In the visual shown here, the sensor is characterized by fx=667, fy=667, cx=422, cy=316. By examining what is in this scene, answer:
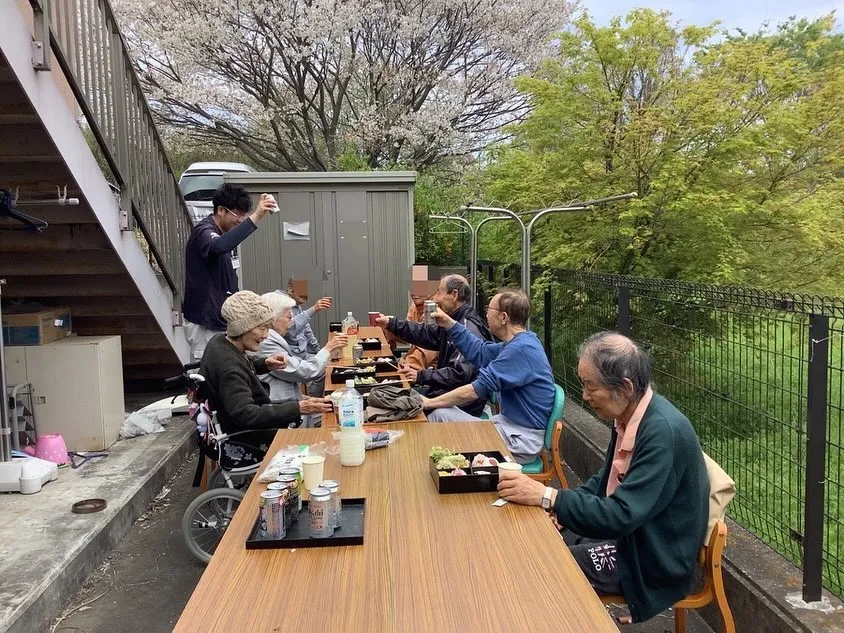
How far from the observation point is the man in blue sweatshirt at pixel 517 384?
11.4 feet

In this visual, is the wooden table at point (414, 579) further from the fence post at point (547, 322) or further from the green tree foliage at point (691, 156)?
the green tree foliage at point (691, 156)

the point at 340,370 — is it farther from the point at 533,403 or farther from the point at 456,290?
the point at 533,403

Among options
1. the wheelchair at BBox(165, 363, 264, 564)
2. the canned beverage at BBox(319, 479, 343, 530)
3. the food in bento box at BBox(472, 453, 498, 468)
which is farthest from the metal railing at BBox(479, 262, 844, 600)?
the wheelchair at BBox(165, 363, 264, 564)

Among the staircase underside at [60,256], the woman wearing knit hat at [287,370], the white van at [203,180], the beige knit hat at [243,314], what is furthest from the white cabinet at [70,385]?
the white van at [203,180]

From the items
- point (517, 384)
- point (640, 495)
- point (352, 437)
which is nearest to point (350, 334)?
point (517, 384)

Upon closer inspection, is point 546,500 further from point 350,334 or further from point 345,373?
point 350,334

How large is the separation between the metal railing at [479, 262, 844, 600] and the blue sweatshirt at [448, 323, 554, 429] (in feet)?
2.75

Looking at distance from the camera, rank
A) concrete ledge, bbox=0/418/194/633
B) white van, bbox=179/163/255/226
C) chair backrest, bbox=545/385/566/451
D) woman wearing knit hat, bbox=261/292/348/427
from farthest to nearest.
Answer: white van, bbox=179/163/255/226 < woman wearing knit hat, bbox=261/292/348/427 < chair backrest, bbox=545/385/566/451 < concrete ledge, bbox=0/418/194/633

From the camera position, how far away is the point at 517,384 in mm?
3461

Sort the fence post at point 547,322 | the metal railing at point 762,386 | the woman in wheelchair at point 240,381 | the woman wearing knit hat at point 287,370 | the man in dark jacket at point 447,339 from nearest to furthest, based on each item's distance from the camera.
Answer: the metal railing at point 762,386 → the woman in wheelchair at point 240,381 → the woman wearing knit hat at point 287,370 → the man in dark jacket at point 447,339 → the fence post at point 547,322

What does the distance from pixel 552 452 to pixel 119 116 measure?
12.0 feet

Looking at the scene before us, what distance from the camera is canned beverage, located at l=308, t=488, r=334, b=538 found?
1.92 meters

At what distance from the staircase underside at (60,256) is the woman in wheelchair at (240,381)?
1.49 m

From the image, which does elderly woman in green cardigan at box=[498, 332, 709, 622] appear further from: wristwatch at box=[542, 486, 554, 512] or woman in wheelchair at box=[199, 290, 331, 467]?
woman in wheelchair at box=[199, 290, 331, 467]
